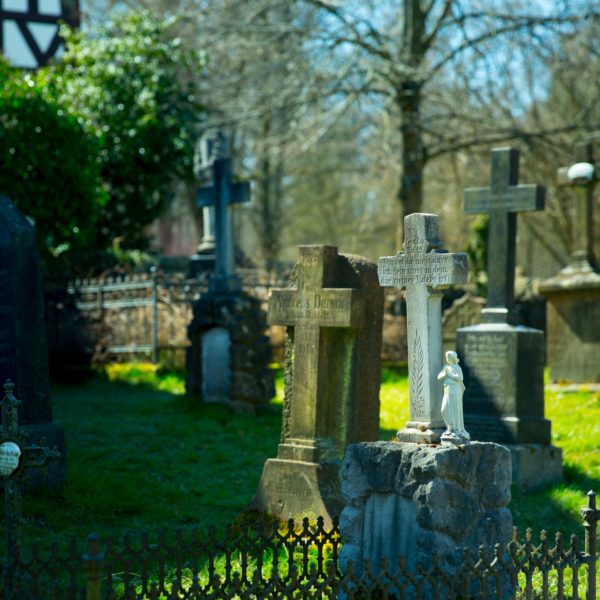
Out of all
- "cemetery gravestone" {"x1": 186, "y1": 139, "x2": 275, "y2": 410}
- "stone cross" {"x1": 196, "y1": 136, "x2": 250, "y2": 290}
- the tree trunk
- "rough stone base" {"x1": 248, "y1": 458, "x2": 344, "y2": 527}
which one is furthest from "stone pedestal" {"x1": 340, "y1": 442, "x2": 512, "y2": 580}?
the tree trunk

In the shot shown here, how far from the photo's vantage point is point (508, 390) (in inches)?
394

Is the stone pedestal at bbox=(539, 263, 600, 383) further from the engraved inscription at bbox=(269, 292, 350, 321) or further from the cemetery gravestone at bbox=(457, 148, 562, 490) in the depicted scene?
the engraved inscription at bbox=(269, 292, 350, 321)

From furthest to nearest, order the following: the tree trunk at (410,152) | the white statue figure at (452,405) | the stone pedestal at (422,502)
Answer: the tree trunk at (410,152), the white statue figure at (452,405), the stone pedestal at (422,502)

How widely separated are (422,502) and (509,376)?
14.4 feet

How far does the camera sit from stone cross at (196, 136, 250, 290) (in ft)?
46.4

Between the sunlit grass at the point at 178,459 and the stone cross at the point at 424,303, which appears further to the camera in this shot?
the sunlit grass at the point at 178,459

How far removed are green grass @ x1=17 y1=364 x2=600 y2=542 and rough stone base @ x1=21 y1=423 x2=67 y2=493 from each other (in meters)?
0.13

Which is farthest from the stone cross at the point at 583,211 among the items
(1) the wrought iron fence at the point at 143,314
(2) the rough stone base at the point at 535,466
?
(1) the wrought iron fence at the point at 143,314

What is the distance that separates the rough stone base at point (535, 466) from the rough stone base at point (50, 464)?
399 cm

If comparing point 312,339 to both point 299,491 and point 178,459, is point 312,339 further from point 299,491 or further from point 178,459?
point 178,459

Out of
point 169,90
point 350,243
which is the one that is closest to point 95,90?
point 169,90

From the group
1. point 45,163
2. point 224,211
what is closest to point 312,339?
point 224,211

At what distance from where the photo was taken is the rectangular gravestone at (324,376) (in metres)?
7.75

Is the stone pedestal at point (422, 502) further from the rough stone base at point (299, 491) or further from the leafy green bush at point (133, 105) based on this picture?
the leafy green bush at point (133, 105)
